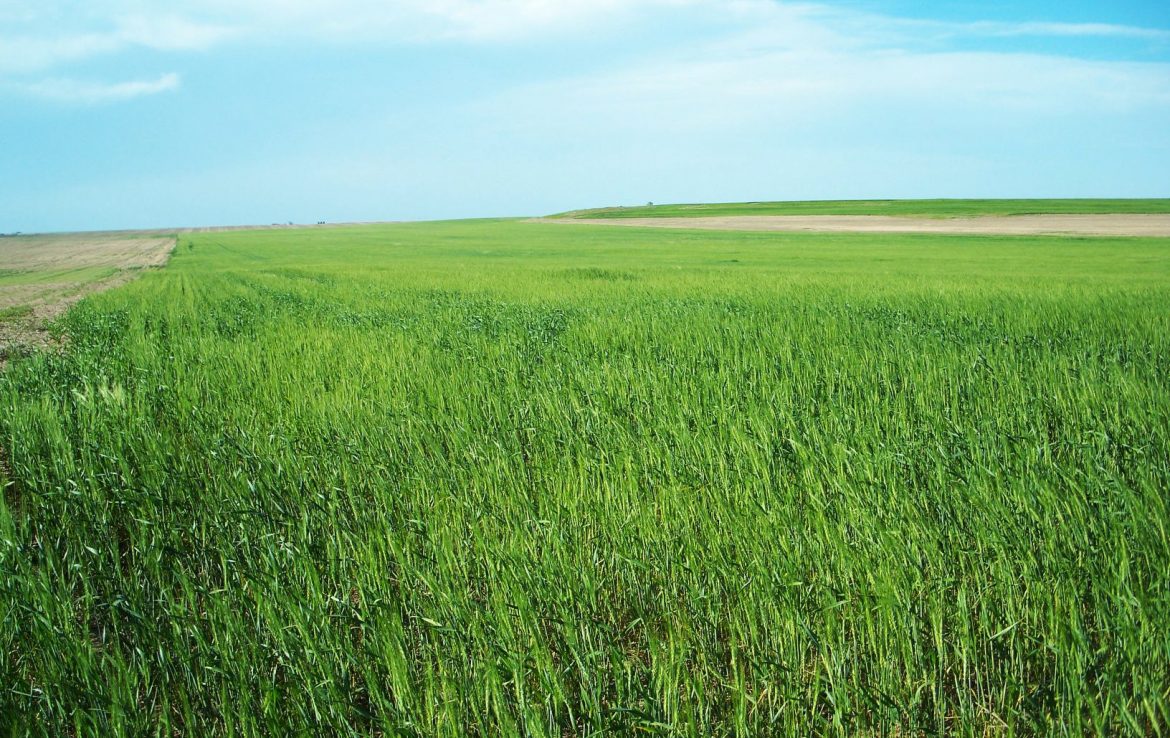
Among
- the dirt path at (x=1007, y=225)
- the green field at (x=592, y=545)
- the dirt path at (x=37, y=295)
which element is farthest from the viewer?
the dirt path at (x=1007, y=225)

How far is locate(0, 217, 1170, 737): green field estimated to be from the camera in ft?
6.22

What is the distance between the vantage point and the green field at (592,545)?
1.89 meters

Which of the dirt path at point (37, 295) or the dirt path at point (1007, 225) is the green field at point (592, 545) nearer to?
the dirt path at point (37, 295)

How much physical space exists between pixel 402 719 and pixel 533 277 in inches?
616

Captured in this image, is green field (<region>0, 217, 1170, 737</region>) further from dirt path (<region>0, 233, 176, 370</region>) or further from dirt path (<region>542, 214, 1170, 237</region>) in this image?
dirt path (<region>542, 214, 1170, 237</region>)

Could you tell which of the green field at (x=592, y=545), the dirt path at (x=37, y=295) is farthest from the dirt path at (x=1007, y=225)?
the dirt path at (x=37, y=295)

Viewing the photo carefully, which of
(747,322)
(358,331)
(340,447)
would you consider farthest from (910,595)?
(358,331)

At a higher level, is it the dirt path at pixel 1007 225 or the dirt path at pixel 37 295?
the dirt path at pixel 1007 225

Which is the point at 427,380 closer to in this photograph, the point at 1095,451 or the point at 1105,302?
the point at 1095,451

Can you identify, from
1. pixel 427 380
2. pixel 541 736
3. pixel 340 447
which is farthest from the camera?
pixel 427 380

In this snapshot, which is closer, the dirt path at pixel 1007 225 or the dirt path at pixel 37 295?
the dirt path at pixel 37 295

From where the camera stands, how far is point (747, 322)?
7973 mm

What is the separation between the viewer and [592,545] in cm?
282

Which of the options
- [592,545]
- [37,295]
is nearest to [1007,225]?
[37,295]
